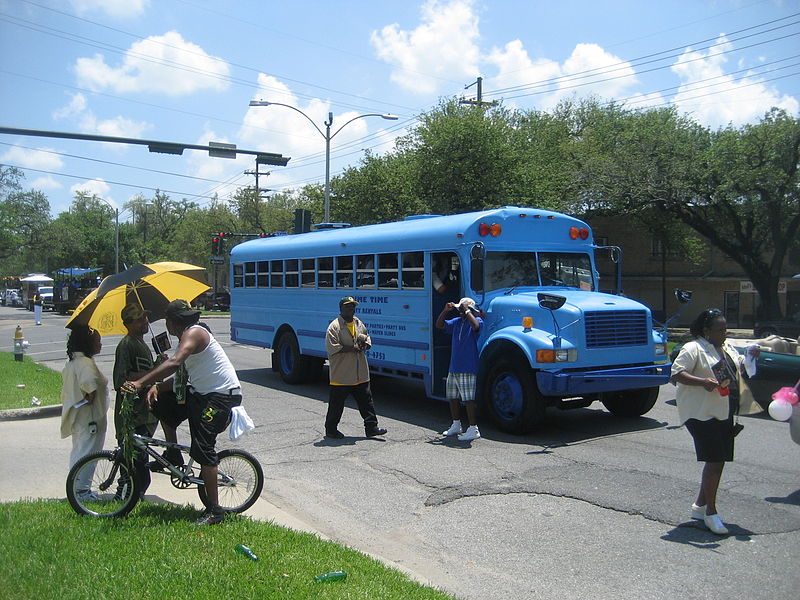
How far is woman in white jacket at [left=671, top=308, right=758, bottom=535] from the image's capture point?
5.32 metres

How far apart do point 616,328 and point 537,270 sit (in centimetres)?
147

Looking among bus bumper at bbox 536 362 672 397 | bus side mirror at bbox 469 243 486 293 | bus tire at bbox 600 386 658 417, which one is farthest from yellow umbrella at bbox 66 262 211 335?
bus tire at bbox 600 386 658 417

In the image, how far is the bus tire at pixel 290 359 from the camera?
13289 millimetres

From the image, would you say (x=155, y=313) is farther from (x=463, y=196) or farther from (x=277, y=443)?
(x=463, y=196)

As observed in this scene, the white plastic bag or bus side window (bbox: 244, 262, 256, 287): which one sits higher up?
bus side window (bbox: 244, 262, 256, 287)

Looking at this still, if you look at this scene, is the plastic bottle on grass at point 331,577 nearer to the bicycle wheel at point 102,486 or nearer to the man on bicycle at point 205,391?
the man on bicycle at point 205,391

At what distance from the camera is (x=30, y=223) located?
240 feet

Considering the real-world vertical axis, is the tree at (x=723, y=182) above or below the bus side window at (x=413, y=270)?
above

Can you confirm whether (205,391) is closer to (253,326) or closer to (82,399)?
(82,399)

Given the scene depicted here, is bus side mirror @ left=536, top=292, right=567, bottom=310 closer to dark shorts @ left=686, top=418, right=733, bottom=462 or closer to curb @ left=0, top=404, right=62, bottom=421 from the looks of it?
dark shorts @ left=686, top=418, right=733, bottom=462

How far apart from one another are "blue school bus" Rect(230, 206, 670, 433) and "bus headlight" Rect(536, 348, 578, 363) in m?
0.01

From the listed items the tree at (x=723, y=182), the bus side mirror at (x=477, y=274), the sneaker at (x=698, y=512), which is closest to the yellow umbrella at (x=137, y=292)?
the bus side mirror at (x=477, y=274)

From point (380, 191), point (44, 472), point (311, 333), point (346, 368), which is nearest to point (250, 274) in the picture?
point (311, 333)

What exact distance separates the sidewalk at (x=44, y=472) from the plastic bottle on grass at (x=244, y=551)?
30.5 inches
